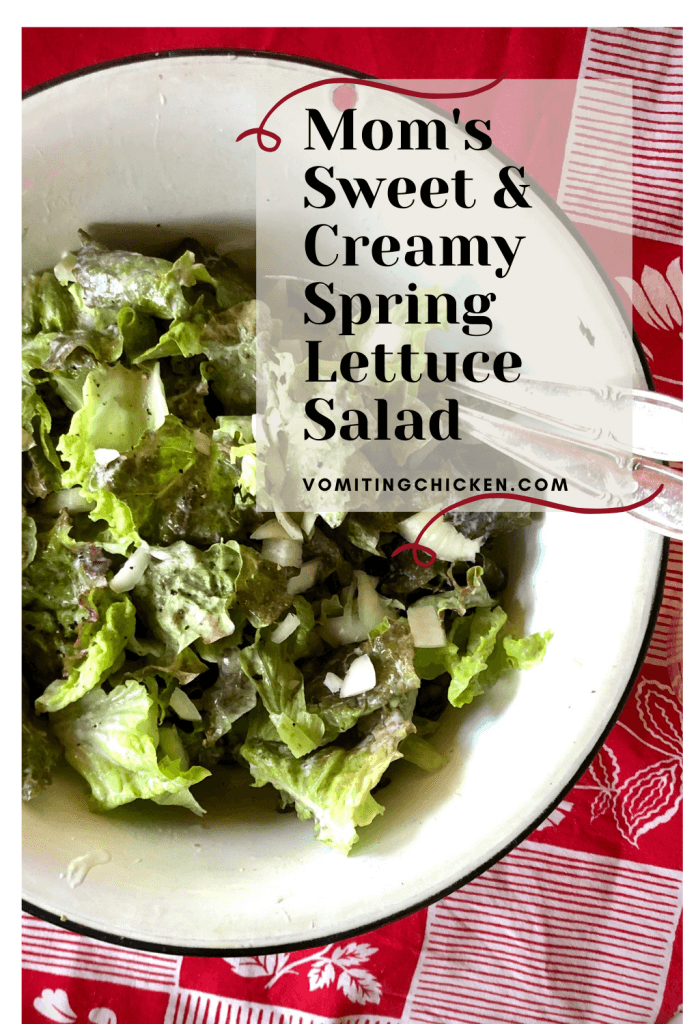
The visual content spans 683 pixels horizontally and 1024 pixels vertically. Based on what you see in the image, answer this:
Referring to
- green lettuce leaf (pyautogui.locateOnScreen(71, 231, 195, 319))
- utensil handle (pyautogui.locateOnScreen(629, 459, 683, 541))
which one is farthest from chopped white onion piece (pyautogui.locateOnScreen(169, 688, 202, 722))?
utensil handle (pyautogui.locateOnScreen(629, 459, 683, 541))

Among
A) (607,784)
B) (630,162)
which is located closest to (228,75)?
(630,162)

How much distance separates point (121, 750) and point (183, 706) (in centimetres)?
10

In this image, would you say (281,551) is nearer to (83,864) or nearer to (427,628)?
(427,628)

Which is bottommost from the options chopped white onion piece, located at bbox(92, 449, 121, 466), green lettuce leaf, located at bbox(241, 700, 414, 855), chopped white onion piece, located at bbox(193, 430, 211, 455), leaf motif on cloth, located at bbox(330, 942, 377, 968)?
leaf motif on cloth, located at bbox(330, 942, 377, 968)

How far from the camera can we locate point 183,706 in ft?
3.53

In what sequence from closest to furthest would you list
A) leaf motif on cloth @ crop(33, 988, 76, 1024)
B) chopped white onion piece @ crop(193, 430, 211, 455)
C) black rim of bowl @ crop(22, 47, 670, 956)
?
black rim of bowl @ crop(22, 47, 670, 956) < chopped white onion piece @ crop(193, 430, 211, 455) < leaf motif on cloth @ crop(33, 988, 76, 1024)

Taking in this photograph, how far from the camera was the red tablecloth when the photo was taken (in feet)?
4.41

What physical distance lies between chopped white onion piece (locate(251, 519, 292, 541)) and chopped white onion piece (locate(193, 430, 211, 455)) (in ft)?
0.41

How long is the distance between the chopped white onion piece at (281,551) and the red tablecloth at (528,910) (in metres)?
0.71

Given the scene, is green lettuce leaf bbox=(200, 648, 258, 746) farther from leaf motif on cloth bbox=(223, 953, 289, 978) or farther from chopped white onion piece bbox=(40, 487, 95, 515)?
leaf motif on cloth bbox=(223, 953, 289, 978)

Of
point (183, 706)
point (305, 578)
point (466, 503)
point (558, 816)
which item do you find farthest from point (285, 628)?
point (558, 816)

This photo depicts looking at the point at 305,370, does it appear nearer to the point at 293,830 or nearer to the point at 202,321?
the point at 202,321

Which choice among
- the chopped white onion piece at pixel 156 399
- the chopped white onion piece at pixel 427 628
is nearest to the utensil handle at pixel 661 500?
the chopped white onion piece at pixel 427 628

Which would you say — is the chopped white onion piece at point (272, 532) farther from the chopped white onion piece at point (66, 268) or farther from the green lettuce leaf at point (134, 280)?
the chopped white onion piece at point (66, 268)
